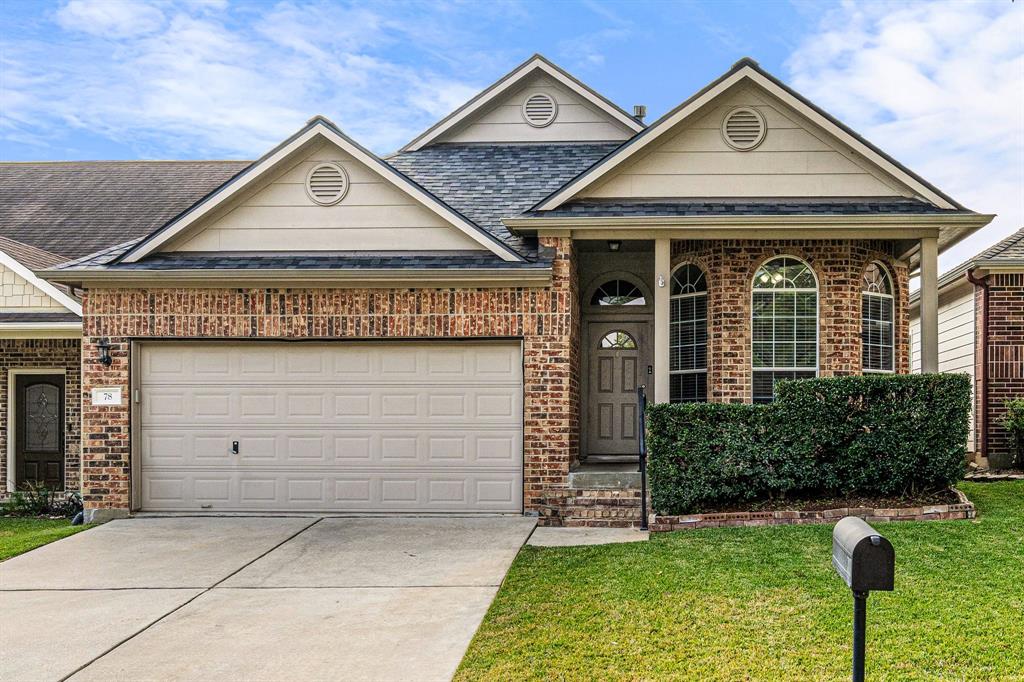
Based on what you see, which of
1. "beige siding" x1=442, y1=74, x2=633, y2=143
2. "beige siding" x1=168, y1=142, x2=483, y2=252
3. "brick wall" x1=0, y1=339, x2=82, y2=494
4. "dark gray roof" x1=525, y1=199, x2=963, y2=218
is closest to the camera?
"dark gray roof" x1=525, y1=199, x2=963, y2=218

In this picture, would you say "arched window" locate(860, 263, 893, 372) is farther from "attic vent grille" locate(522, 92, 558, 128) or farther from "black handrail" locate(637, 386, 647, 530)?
"attic vent grille" locate(522, 92, 558, 128)

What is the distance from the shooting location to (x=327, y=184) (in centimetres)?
1145

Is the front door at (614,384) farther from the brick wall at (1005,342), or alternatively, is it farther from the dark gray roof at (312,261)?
the brick wall at (1005,342)

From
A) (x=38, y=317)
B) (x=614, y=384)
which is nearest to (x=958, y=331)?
(x=614, y=384)

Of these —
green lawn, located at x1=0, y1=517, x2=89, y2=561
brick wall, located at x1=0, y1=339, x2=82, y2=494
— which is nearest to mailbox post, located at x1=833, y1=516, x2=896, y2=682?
green lawn, located at x1=0, y1=517, x2=89, y2=561

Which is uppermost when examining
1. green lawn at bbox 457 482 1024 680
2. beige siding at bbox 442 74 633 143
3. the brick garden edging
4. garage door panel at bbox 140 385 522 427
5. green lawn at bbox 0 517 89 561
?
beige siding at bbox 442 74 633 143

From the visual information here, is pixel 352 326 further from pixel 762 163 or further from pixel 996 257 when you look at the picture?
pixel 996 257

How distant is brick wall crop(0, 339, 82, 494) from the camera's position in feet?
43.6

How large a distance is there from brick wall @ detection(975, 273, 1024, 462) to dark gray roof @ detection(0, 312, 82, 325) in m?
13.9

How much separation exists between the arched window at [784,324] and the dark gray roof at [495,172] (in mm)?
3047

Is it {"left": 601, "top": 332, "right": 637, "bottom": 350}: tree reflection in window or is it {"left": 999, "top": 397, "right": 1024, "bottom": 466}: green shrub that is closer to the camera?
{"left": 601, "top": 332, "right": 637, "bottom": 350}: tree reflection in window

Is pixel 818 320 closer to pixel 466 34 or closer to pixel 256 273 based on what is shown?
pixel 256 273

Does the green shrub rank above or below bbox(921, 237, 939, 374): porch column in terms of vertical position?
below

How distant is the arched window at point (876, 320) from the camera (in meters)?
11.7
